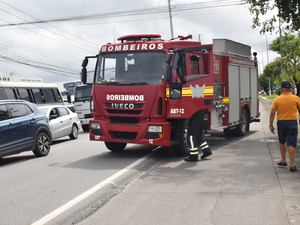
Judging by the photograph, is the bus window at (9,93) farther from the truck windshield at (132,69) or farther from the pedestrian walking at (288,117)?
the pedestrian walking at (288,117)

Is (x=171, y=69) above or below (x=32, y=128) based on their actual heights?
above

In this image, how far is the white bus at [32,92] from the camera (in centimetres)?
1539

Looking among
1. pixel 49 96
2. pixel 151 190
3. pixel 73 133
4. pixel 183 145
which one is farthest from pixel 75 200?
pixel 49 96

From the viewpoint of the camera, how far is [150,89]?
8156 millimetres

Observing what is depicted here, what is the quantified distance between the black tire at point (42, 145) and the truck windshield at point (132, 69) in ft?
8.77

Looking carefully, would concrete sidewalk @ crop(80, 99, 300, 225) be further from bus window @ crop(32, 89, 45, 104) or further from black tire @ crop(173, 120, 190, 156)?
bus window @ crop(32, 89, 45, 104)

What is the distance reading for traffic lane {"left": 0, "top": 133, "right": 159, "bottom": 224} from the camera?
504cm

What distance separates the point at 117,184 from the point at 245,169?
2.77 m

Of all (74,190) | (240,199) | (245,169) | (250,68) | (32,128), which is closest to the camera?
(240,199)

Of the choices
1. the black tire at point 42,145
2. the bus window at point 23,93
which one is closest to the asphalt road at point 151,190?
the black tire at point 42,145

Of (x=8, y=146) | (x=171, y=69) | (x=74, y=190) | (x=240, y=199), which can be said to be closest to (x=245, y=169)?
(x=240, y=199)

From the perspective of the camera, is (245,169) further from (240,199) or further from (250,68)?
(250,68)

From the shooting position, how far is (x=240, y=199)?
5137 millimetres

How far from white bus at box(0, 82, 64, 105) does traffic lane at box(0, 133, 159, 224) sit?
6553 millimetres
